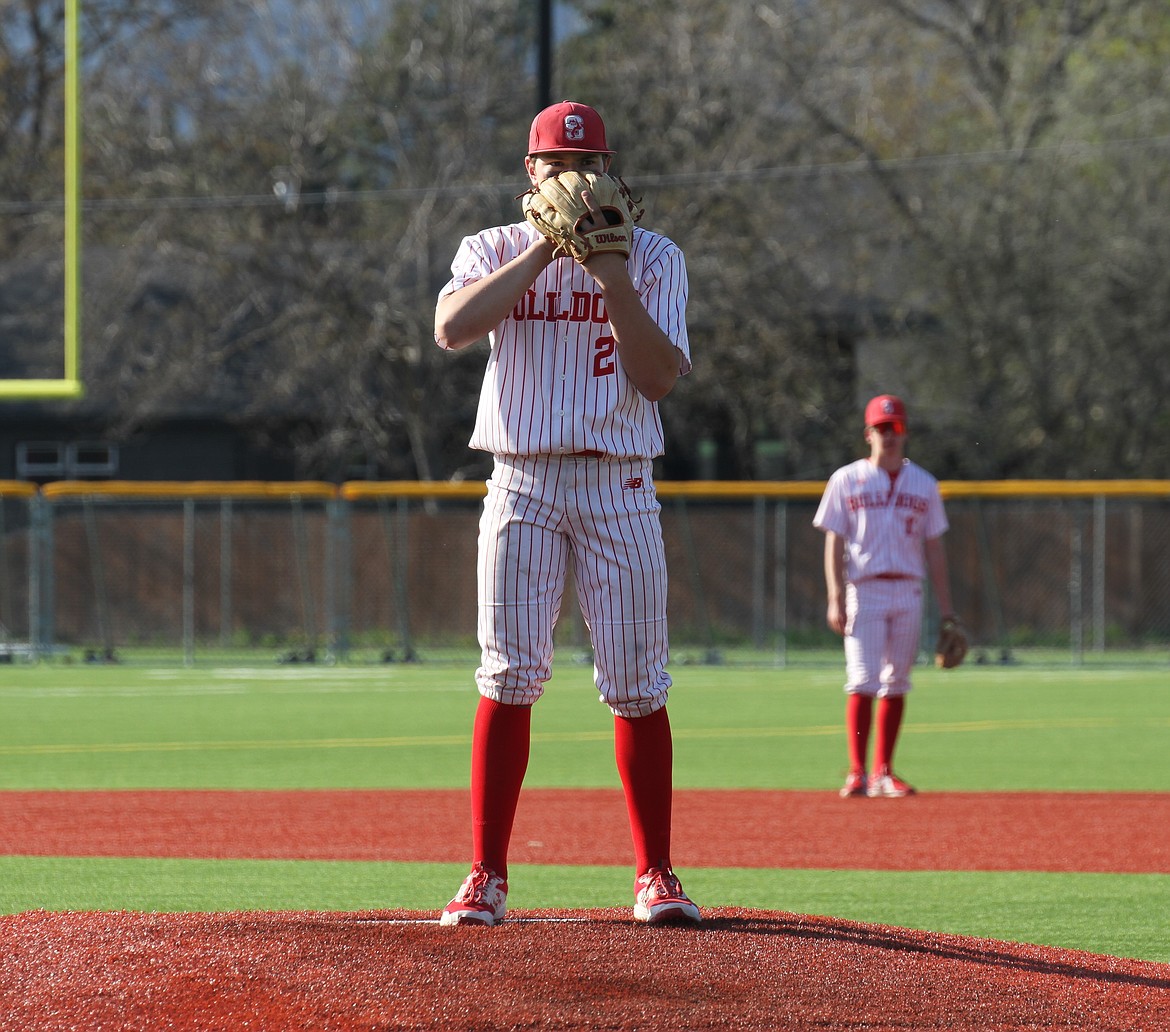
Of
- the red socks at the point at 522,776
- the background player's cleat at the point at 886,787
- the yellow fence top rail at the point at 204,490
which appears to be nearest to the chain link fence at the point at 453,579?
the yellow fence top rail at the point at 204,490

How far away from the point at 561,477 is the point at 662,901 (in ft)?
3.95

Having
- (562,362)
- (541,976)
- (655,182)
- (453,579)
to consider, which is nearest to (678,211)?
(655,182)

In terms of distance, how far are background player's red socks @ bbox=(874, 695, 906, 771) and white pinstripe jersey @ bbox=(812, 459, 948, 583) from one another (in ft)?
2.42

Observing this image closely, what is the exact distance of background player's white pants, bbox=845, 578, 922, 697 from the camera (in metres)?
9.88

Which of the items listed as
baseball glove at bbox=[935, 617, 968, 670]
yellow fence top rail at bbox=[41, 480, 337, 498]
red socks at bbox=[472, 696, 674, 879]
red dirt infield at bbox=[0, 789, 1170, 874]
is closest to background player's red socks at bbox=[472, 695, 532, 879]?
red socks at bbox=[472, 696, 674, 879]

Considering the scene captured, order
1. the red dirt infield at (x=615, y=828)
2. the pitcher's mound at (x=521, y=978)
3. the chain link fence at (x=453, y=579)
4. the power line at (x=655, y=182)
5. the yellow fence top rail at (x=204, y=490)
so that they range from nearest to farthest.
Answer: the pitcher's mound at (x=521, y=978) → the red dirt infield at (x=615, y=828) → the yellow fence top rail at (x=204, y=490) → the chain link fence at (x=453, y=579) → the power line at (x=655, y=182)

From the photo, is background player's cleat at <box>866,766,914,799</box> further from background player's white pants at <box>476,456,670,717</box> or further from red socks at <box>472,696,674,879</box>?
background player's white pants at <box>476,456,670,717</box>

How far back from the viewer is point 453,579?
82.8 feet

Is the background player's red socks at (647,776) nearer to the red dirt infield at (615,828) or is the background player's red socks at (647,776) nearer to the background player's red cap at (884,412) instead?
the red dirt infield at (615,828)

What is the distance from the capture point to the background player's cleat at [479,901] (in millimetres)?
4723

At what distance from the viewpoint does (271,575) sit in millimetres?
25609

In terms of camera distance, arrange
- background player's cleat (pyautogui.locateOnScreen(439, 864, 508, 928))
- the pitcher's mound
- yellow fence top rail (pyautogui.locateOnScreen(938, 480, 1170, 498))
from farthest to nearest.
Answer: yellow fence top rail (pyautogui.locateOnScreen(938, 480, 1170, 498)), background player's cleat (pyautogui.locateOnScreen(439, 864, 508, 928)), the pitcher's mound

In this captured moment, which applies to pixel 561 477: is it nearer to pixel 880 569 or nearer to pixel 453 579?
pixel 880 569

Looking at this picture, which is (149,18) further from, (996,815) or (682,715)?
(996,815)
